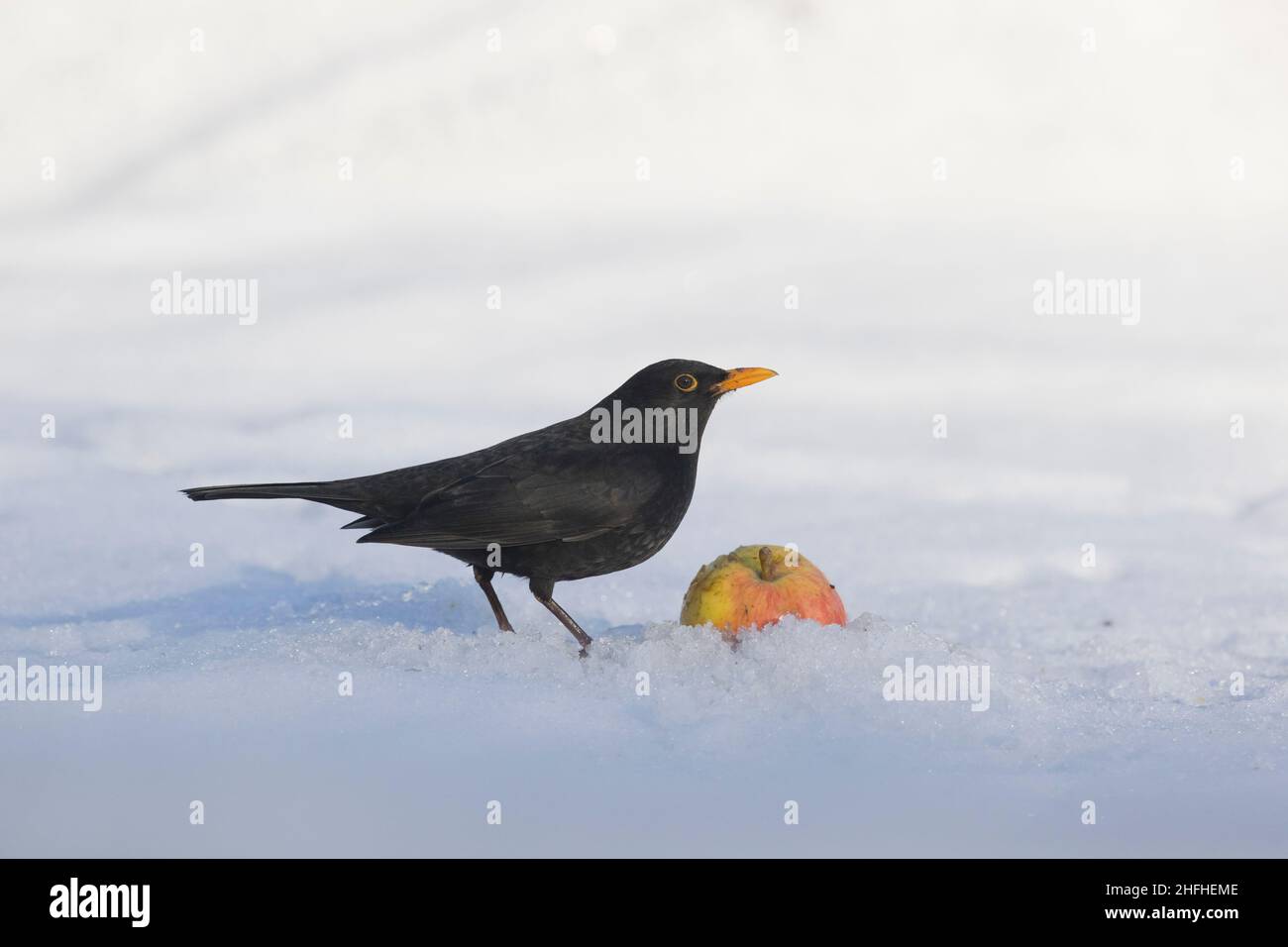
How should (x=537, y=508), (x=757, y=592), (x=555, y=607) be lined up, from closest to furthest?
(x=757, y=592), (x=537, y=508), (x=555, y=607)

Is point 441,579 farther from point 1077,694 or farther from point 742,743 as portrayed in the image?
point 1077,694

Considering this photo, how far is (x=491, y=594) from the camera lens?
6883 mm

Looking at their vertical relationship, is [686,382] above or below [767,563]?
above

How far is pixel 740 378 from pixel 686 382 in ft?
0.87

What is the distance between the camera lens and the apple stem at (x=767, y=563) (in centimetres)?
643

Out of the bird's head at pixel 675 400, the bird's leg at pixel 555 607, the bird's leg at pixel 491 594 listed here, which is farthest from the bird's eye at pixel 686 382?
the bird's leg at pixel 491 594

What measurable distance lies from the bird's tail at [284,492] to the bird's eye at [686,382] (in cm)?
167

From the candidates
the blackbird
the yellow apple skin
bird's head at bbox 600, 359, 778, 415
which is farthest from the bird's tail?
the yellow apple skin

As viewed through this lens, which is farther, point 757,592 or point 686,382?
point 686,382

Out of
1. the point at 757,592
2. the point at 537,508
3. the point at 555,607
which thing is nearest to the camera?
the point at 757,592

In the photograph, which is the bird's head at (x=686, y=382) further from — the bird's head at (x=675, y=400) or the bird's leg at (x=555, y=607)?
the bird's leg at (x=555, y=607)

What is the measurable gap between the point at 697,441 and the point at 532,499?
885 mm

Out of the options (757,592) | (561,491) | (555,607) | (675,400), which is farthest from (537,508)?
(757,592)

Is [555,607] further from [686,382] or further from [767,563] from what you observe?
[686,382]
